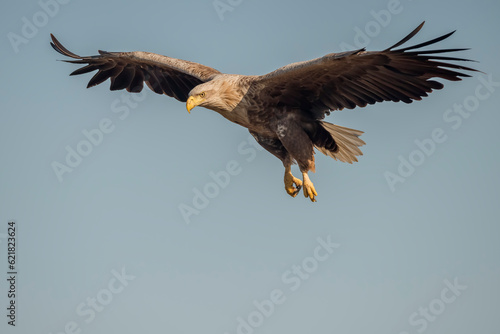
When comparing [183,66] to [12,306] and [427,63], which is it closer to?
[427,63]

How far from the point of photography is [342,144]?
29.8ft

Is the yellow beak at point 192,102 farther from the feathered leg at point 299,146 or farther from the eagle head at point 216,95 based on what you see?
the feathered leg at point 299,146

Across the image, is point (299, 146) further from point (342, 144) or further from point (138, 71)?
point (138, 71)

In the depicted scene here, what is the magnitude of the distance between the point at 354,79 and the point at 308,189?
135 cm

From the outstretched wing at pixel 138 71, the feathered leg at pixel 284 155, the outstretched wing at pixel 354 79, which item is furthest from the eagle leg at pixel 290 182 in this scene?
the outstretched wing at pixel 138 71

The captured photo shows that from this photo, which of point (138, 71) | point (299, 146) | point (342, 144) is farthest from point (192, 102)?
point (138, 71)

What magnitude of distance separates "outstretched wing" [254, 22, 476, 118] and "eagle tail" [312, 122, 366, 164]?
59cm

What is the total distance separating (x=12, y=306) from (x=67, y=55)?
3.51m

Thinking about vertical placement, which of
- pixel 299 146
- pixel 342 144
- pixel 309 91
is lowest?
pixel 342 144

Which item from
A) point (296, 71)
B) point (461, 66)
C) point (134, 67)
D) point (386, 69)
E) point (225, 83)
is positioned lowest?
point (461, 66)

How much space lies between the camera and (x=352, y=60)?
24.7ft

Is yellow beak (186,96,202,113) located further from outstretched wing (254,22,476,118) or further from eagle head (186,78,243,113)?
outstretched wing (254,22,476,118)

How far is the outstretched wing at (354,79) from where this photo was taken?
294 inches

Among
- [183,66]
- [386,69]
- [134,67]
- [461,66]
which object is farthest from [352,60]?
[134,67]
